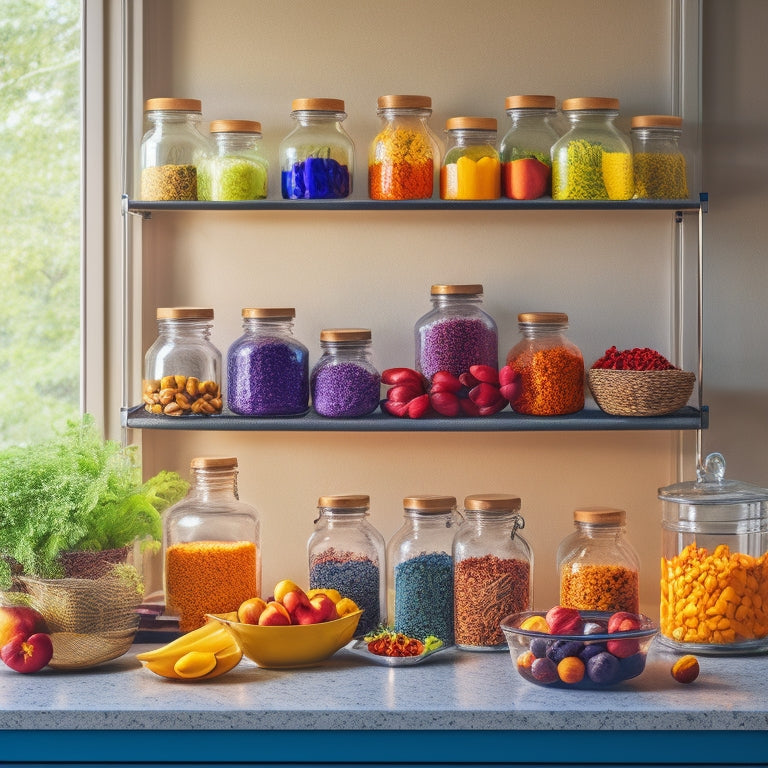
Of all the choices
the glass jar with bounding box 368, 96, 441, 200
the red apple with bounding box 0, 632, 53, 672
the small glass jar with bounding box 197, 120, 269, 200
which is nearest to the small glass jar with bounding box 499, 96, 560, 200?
the glass jar with bounding box 368, 96, 441, 200

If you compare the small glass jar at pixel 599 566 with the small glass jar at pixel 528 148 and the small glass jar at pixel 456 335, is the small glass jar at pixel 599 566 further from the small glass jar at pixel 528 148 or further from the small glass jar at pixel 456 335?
the small glass jar at pixel 528 148

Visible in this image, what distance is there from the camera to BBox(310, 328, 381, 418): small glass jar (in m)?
1.98

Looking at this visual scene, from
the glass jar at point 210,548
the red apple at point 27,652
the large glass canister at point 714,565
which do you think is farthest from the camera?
the glass jar at point 210,548

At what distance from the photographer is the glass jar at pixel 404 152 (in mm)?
2002

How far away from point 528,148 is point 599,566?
0.83 metres

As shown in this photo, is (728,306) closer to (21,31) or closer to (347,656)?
(347,656)

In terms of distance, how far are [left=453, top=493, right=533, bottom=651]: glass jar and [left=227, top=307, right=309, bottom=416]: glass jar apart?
0.40 metres

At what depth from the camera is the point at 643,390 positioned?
1.93 metres

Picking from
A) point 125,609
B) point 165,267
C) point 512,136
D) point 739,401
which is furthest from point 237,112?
point 739,401

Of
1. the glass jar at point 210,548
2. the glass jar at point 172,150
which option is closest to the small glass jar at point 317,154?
the glass jar at point 172,150

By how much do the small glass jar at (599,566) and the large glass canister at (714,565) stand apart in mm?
70

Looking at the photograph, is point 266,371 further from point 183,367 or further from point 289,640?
point 289,640

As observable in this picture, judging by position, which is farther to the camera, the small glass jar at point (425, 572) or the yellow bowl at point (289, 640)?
the small glass jar at point (425, 572)

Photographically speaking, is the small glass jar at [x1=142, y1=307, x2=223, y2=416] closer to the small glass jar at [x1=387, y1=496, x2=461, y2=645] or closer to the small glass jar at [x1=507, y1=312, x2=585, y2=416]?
the small glass jar at [x1=387, y1=496, x2=461, y2=645]
